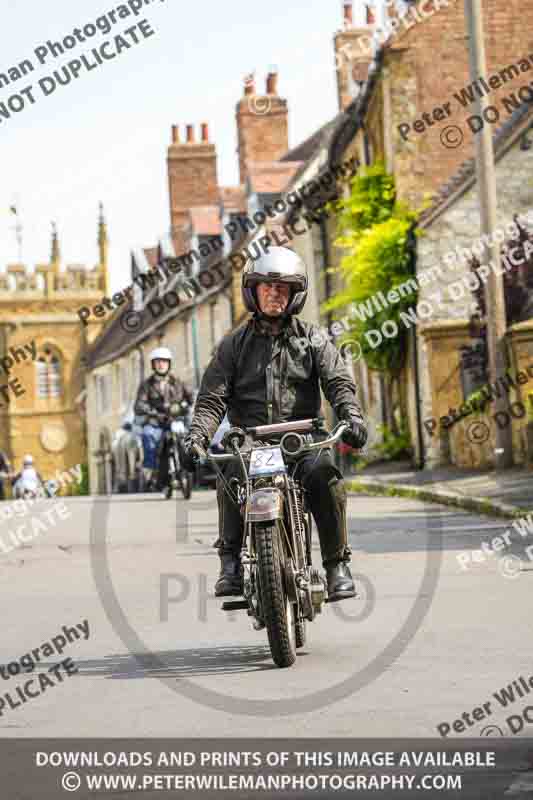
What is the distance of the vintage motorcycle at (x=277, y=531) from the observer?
22.7 feet

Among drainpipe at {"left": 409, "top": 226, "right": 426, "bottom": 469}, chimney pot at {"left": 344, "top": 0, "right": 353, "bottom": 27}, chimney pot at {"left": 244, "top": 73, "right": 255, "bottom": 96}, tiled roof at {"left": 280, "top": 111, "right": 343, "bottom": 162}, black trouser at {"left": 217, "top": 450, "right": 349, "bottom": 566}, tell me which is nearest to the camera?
black trouser at {"left": 217, "top": 450, "right": 349, "bottom": 566}

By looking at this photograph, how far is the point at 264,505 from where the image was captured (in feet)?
23.0

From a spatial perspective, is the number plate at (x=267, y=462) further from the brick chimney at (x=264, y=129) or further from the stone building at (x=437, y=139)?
the brick chimney at (x=264, y=129)

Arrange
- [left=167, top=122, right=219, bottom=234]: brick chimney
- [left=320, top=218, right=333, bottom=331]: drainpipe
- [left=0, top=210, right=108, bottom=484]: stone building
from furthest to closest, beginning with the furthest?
[left=0, top=210, right=108, bottom=484]: stone building < [left=167, top=122, right=219, bottom=234]: brick chimney < [left=320, top=218, right=333, bottom=331]: drainpipe

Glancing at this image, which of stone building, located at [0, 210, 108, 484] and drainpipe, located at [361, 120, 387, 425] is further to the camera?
stone building, located at [0, 210, 108, 484]

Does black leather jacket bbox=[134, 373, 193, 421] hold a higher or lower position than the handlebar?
higher

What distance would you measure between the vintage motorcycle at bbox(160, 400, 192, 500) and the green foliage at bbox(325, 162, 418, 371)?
785 cm

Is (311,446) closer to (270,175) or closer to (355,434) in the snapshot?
(355,434)

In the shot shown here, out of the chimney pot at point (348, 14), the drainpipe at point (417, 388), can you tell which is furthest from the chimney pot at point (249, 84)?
the drainpipe at point (417, 388)

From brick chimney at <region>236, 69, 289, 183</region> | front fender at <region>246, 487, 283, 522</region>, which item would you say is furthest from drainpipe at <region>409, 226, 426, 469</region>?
brick chimney at <region>236, 69, 289, 183</region>

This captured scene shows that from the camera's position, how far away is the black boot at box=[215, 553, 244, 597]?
294 inches

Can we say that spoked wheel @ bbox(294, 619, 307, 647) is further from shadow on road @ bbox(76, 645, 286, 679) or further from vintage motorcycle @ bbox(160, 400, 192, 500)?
vintage motorcycle @ bbox(160, 400, 192, 500)

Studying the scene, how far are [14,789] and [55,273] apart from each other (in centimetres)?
10683

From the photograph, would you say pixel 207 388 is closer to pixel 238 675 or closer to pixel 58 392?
pixel 238 675
